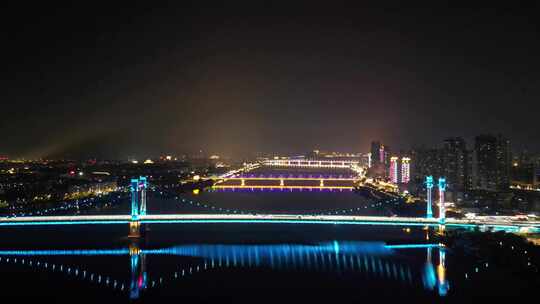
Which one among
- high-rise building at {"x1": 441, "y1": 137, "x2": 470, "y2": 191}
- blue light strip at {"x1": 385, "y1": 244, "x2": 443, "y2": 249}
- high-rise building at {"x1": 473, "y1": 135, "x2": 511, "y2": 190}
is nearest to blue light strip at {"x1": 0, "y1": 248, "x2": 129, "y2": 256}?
blue light strip at {"x1": 385, "y1": 244, "x2": 443, "y2": 249}

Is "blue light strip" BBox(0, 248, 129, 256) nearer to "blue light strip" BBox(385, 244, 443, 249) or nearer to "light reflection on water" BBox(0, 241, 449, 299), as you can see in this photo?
"light reflection on water" BBox(0, 241, 449, 299)

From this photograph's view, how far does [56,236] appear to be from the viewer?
966cm

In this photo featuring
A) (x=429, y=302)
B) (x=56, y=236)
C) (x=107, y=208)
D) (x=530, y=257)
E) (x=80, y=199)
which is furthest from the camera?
(x=80, y=199)

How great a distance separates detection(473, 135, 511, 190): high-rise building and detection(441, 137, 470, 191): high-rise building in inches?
16.7

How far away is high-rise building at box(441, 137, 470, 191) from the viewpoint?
18184 millimetres

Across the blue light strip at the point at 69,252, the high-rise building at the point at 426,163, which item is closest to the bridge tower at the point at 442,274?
the blue light strip at the point at 69,252

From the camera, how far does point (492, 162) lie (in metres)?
17.7

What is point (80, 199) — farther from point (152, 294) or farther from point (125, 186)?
point (152, 294)

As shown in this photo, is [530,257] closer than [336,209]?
Yes

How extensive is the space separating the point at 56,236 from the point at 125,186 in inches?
369

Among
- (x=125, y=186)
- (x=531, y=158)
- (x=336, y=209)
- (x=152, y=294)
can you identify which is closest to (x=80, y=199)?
(x=125, y=186)

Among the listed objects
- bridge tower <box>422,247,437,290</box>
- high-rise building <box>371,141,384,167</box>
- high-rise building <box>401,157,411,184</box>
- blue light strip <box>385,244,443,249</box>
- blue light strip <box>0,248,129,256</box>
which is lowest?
bridge tower <box>422,247,437,290</box>

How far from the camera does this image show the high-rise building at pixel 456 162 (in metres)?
18.2

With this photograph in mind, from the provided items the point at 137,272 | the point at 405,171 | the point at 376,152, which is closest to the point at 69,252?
the point at 137,272
